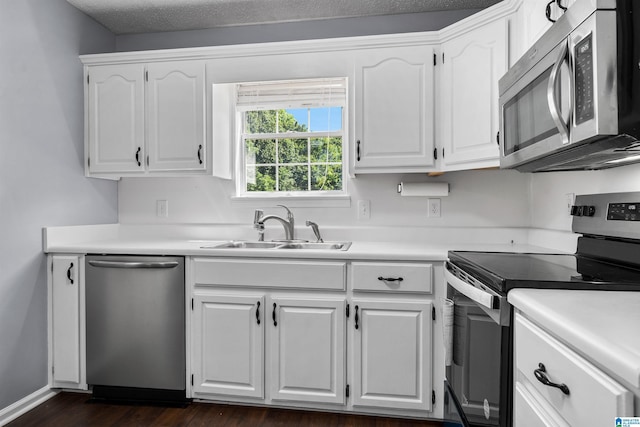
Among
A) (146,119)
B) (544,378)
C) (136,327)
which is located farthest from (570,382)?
(146,119)

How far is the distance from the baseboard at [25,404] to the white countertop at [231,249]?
33.0 inches

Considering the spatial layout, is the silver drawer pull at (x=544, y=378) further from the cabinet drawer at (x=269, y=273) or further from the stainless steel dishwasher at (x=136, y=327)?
the stainless steel dishwasher at (x=136, y=327)

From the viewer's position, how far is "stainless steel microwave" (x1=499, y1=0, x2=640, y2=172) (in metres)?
0.90

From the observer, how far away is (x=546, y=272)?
49.5 inches

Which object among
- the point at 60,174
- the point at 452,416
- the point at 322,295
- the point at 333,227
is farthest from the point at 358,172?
the point at 60,174

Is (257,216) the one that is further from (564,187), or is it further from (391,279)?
(564,187)

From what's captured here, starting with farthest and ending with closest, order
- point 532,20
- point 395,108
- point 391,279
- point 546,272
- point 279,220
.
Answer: point 279,220 → point 395,108 → point 391,279 → point 532,20 → point 546,272

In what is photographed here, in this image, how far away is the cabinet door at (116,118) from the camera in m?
2.55

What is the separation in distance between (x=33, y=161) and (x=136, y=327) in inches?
45.3

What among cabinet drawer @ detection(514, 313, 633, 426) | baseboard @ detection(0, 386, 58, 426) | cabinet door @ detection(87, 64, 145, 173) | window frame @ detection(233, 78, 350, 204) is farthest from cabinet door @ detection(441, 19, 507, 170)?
baseboard @ detection(0, 386, 58, 426)

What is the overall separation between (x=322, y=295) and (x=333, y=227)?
2.30ft

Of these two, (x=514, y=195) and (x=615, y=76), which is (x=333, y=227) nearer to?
(x=514, y=195)

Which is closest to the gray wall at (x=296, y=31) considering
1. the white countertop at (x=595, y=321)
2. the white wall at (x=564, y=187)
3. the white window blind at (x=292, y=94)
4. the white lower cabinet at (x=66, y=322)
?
the white window blind at (x=292, y=94)

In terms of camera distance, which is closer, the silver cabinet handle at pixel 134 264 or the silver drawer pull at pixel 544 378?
the silver drawer pull at pixel 544 378
